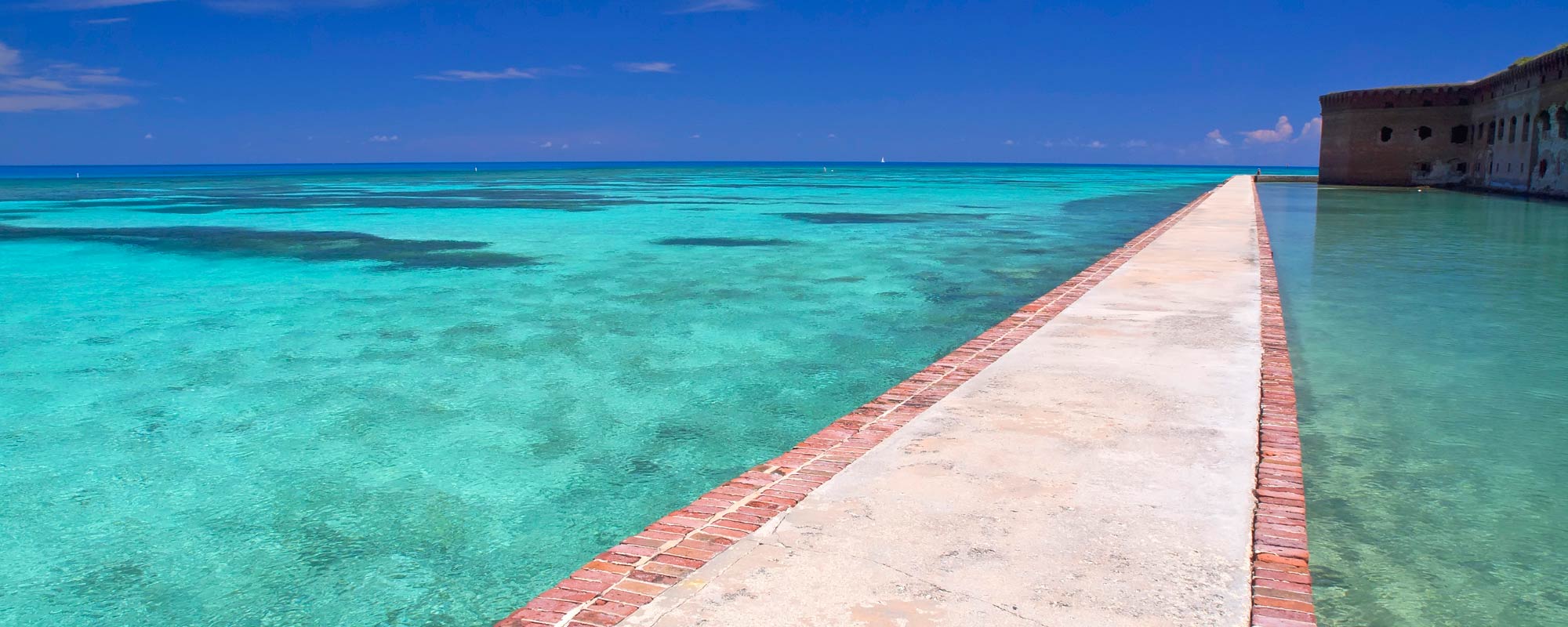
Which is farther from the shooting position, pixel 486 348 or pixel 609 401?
pixel 486 348

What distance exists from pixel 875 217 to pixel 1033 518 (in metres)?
24.4

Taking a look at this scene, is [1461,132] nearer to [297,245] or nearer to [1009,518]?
[297,245]

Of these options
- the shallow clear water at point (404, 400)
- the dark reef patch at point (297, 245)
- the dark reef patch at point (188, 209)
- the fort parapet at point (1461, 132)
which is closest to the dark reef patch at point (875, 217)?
the shallow clear water at point (404, 400)

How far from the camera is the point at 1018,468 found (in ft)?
13.5

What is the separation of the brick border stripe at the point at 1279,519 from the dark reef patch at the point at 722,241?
13615 mm

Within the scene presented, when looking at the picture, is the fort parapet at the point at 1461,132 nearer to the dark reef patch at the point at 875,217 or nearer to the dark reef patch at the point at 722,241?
the dark reef patch at the point at 875,217

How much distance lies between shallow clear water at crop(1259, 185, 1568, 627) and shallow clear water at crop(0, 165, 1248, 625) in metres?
2.89

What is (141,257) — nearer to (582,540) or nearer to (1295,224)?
(582,540)

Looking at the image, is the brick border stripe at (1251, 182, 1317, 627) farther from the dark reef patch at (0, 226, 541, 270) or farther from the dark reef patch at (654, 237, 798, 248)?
the dark reef patch at (654, 237, 798, 248)

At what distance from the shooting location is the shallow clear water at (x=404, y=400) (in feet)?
14.4

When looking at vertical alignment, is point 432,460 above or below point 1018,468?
below

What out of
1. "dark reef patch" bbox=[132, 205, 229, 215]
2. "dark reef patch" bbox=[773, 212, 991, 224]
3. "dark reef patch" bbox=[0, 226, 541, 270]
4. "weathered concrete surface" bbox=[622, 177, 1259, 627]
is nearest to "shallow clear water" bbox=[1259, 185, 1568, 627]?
"weathered concrete surface" bbox=[622, 177, 1259, 627]

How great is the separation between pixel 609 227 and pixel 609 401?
1744 cm

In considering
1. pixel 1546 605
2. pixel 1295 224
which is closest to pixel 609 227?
pixel 1295 224
